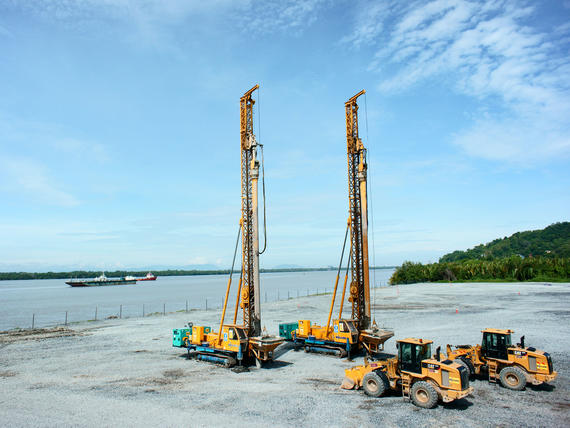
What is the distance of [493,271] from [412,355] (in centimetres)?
8384

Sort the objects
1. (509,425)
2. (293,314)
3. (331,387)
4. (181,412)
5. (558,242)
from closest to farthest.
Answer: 1. (509,425)
2. (181,412)
3. (331,387)
4. (293,314)
5. (558,242)

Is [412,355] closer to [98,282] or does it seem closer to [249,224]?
[249,224]

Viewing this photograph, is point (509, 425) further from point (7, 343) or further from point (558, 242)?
point (558, 242)

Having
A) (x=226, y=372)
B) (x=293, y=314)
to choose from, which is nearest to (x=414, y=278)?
(x=293, y=314)

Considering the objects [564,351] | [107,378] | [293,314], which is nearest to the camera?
[107,378]

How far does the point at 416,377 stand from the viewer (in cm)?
1411

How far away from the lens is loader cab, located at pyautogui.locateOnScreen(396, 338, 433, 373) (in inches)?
557

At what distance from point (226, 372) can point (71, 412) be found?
282 inches

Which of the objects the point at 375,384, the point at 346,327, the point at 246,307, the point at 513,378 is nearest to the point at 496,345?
the point at 513,378

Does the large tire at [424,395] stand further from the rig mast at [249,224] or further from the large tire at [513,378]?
the rig mast at [249,224]

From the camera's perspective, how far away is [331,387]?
16.1 metres

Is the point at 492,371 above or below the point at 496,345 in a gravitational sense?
below

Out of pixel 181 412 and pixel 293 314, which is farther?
pixel 293 314

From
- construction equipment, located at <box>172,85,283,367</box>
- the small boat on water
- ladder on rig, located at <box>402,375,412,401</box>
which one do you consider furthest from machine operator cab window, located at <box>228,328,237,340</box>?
the small boat on water
